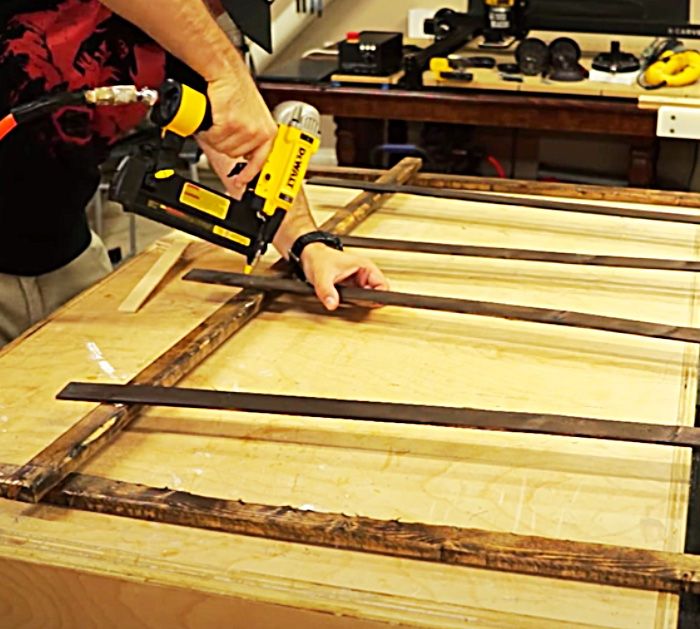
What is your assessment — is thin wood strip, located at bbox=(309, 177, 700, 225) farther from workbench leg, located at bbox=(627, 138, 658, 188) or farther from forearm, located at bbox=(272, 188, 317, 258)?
workbench leg, located at bbox=(627, 138, 658, 188)

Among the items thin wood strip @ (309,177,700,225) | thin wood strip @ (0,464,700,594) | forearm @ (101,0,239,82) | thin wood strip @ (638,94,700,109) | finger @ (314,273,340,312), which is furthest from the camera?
thin wood strip @ (638,94,700,109)

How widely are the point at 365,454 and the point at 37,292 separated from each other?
2.64 feet

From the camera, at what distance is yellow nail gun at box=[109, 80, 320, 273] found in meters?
1.50

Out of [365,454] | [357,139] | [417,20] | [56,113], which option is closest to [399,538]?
[365,454]

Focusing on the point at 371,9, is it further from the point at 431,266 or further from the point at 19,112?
the point at 19,112

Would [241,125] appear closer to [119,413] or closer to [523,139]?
[119,413]

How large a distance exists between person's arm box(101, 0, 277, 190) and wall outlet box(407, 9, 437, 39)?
2.22 m

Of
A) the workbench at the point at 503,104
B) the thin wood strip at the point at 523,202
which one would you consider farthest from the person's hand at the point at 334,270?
the workbench at the point at 503,104

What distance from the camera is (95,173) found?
5.71 feet

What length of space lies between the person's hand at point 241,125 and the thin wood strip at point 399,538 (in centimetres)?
55

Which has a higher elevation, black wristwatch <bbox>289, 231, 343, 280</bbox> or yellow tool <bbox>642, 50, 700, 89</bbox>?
black wristwatch <bbox>289, 231, 343, 280</bbox>

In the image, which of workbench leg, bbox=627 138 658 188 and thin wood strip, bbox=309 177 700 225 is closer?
thin wood strip, bbox=309 177 700 225

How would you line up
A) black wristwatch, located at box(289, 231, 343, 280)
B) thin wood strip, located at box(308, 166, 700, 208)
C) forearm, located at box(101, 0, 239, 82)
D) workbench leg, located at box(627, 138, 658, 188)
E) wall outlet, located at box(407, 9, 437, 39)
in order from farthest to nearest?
wall outlet, located at box(407, 9, 437, 39)
workbench leg, located at box(627, 138, 658, 188)
thin wood strip, located at box(308, 166, 700, 208)
black wristwatch, located at box(289, 231, 343, 280)
forearm, located at box(101, 0, 239, 82)

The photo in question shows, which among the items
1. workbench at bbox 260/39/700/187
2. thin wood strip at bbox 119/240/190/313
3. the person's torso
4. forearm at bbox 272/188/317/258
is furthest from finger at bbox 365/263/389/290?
workbench at bbox 260/39/700/187
